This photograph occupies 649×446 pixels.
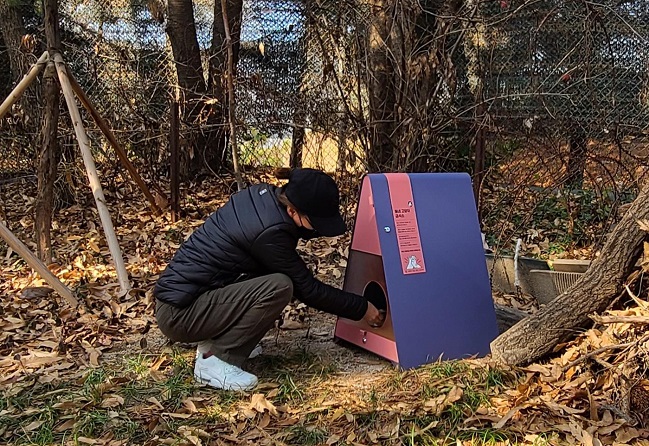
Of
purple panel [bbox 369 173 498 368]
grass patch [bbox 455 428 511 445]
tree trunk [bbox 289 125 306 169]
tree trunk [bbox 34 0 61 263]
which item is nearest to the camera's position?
grass patch [bbox 455 428 511 445]

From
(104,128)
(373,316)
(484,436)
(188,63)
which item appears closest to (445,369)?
(373,316)

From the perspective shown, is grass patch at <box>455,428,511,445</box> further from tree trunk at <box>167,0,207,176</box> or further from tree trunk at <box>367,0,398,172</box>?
tree trunk at <box>167,0,207,176</box>

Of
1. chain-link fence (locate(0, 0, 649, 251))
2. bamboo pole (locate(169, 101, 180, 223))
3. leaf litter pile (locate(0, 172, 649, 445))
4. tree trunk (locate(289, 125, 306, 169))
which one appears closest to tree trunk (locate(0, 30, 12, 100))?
chain-link fence (locate(0, 0, 649, 251))

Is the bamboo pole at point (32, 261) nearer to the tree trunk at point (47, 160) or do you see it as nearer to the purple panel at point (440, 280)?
the tree trunk at point (47, 160)

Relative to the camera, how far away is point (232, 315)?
289cm

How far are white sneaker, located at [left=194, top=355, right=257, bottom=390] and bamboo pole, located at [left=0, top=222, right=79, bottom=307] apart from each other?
1.49 m

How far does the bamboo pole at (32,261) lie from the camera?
3.89 meters

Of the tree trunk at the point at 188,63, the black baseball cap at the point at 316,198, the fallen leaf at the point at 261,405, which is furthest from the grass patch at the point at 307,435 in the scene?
the tree trunk at the point at 188,63

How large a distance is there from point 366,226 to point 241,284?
26.9 inches

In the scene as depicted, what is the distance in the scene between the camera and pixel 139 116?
632 cm

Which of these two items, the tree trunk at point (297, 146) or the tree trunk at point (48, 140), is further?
the tree trunk at point (297, 146)

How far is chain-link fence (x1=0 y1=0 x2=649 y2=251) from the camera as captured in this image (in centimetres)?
481

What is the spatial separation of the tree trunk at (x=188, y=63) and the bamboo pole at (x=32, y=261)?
8.65ft

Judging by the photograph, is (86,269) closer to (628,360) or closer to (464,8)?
(464,8)
